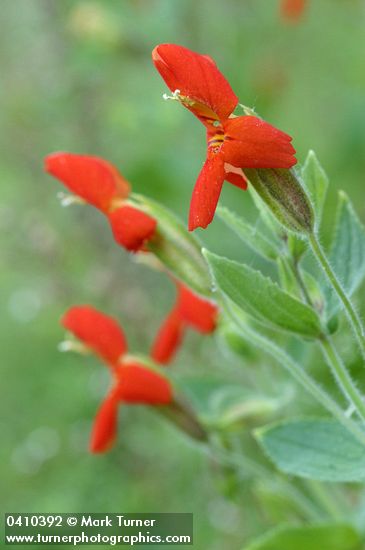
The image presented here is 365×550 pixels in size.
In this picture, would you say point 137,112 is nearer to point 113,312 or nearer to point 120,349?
point 113,312

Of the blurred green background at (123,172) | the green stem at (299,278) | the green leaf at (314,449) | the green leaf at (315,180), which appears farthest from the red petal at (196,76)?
the blurred green background at (123,172)

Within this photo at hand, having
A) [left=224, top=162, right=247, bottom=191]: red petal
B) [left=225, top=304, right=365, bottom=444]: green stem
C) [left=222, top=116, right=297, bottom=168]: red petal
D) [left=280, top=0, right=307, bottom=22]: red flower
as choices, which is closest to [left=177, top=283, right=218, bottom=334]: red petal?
[left=225, top=304, right=365, bottom=444]: green stem

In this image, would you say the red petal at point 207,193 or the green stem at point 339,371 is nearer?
the red petal at point 207,193

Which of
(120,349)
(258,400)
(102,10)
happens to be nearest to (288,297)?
(258,400)

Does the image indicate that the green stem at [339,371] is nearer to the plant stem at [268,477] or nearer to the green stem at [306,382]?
the green stem at [306,382]

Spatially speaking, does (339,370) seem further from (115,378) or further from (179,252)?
(115,378)

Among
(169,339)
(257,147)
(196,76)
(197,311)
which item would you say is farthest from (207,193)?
(169,339)

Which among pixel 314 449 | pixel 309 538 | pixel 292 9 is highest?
pixel 292 9
